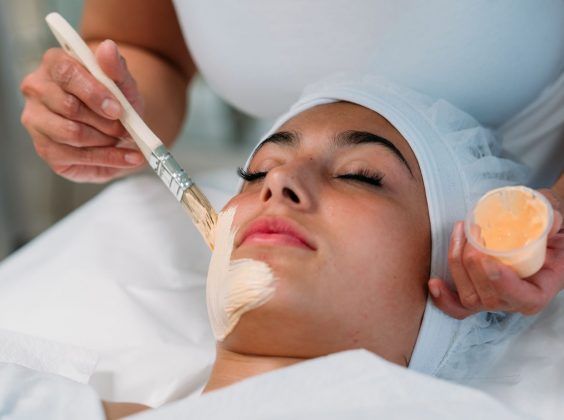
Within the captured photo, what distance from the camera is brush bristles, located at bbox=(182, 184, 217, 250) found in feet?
3.80

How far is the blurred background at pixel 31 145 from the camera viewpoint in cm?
237

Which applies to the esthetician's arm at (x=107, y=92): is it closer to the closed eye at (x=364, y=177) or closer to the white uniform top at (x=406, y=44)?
the white uniform top at (x=406, y=44)

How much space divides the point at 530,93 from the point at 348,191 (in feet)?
1.40

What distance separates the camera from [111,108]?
4.10 feet

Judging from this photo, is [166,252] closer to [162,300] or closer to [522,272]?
[162,300]

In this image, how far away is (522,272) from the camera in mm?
996

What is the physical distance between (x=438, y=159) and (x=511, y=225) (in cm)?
18

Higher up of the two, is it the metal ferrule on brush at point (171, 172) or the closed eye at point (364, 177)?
the closed eye at point (364, 177)

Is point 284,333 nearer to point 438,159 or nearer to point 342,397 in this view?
point 342,397

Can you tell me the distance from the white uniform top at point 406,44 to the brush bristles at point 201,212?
11.4 inches

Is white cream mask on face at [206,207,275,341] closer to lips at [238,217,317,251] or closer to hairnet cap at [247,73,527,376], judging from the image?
lips at [238,217,317,251]

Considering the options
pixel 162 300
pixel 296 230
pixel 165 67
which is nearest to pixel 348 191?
pixel 296 230

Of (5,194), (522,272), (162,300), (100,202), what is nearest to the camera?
(522,272)

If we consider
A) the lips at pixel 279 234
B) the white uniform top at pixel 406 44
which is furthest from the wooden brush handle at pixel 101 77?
the lips at pixel 279 234
